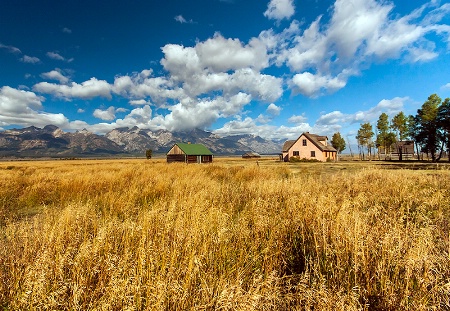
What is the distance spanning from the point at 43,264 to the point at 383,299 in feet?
13.6

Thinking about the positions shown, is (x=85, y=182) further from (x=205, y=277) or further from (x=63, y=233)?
(x=205, y=277)

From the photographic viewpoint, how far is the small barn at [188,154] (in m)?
51.8

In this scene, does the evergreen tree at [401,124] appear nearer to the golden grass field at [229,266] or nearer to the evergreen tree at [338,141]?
the evergreen tree at [338,141]

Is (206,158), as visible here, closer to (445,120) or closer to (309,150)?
(309,150)

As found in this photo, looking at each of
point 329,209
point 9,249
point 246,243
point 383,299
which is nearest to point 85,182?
point 9,249

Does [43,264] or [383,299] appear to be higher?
[43,264]

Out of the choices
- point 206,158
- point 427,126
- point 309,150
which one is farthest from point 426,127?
point 206,158

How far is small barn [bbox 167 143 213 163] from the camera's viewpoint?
2039 inches

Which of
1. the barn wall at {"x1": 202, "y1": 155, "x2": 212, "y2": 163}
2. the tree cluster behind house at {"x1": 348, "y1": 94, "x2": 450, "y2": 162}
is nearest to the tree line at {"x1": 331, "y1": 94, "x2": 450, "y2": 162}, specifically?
the tree cluster behind house at {"x1": 348, "y1": 94, "x2": 450, "y2": 162}

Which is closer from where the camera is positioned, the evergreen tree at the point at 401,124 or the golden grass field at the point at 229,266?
the golden grass field at the point at 229,266

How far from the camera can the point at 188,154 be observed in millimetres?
51500

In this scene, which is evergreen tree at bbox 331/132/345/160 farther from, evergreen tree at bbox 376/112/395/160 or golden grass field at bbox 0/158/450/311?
golden grass field at bbox 0/158/450/311

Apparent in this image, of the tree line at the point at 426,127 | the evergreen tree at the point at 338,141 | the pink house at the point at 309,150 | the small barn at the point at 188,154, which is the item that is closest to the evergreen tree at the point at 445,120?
the tree line at the point at 426,127

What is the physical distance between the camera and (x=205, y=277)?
2723 mm
